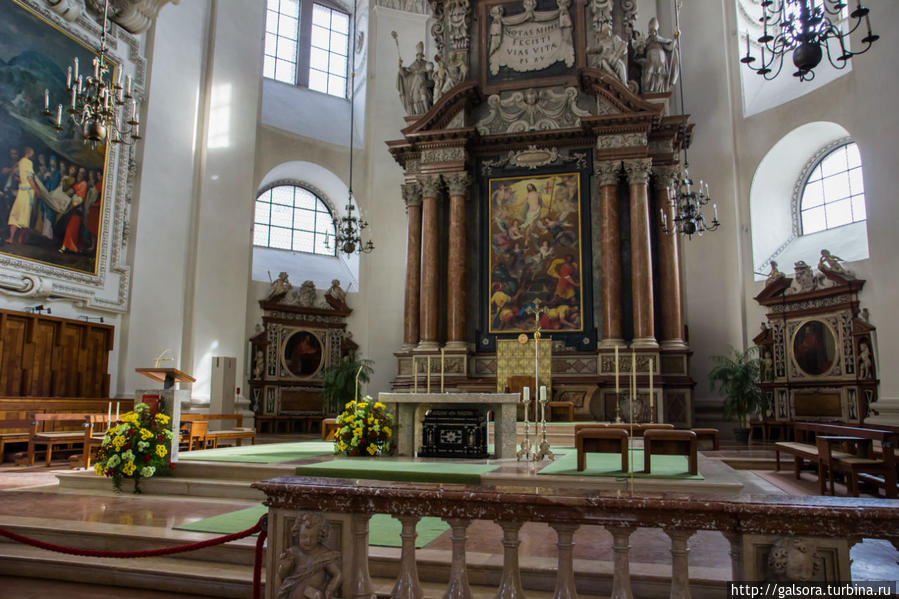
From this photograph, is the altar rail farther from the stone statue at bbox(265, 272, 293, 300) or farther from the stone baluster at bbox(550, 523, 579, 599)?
the stone statue at bbox(265, 272, 293, 300)

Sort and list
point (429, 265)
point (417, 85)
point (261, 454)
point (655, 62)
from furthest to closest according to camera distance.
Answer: point (417, 85) → point (429, 265) → point (655, 62) → point (261, 454)

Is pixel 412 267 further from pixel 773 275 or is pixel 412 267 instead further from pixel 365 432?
pixel 773 275

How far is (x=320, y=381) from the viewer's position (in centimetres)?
1834

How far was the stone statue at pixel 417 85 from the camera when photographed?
52.8ft

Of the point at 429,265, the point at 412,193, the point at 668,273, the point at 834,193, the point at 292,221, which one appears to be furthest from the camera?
the point at 292,221

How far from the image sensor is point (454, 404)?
9.33 m

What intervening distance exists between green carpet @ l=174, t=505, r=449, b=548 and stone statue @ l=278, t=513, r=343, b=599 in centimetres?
195

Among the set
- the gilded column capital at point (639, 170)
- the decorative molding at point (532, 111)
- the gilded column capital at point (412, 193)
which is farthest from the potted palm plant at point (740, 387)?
the gilded column capital at point (412, 193)

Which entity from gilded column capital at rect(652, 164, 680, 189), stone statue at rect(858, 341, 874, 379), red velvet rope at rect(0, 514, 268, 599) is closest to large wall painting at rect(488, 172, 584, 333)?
gilded column capital at rect(652, 164, 680, 189)

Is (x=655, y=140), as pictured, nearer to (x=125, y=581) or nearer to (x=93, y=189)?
(x=93, y=189)

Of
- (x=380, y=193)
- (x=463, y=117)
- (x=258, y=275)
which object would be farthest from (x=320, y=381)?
(x=463, y=117)

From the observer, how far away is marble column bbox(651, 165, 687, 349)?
14336mm

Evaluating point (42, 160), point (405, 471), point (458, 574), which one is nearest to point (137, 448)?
point (405, 471)

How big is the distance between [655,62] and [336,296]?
10091 millimetres
